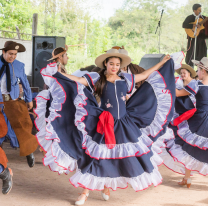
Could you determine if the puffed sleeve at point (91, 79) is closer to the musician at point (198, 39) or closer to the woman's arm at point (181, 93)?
the woman's arm at point (181, 93)

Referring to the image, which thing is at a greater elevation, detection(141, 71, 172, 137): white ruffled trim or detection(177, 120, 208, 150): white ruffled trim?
detection(141, 71, 172, 137): white ruffled trim

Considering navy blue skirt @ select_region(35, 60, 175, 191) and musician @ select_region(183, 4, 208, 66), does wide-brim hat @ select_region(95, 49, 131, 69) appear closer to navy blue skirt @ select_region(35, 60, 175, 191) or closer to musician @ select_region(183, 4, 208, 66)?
navy blue skirt @ select_region(35, 60, 175, 191)

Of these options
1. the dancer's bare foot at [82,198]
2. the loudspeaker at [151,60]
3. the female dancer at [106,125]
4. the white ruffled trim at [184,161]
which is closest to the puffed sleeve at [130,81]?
the female dancer at [106,125]

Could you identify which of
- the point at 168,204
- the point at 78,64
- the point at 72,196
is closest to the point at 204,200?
the point at 168,204

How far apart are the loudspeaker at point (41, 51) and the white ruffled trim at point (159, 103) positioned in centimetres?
436

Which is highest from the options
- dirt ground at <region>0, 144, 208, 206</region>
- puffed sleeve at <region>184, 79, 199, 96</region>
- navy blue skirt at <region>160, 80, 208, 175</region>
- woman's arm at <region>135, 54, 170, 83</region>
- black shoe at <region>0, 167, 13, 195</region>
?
woman's arm at <region>135, 54, 170, 83</region>

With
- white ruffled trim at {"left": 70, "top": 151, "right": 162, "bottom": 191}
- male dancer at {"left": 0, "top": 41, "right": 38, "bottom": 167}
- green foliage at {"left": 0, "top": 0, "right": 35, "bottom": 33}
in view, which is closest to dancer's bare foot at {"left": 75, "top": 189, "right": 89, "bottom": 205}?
white ruffled trim at {"left": 70, "top": 151, "right": 162, "bottom": 191}

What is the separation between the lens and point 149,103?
324 centimetres

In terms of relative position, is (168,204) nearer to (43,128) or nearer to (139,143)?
(139,143)

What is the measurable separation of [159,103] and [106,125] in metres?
0.76

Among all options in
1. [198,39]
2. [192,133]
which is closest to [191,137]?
[192,133]

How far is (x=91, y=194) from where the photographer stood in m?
3.35

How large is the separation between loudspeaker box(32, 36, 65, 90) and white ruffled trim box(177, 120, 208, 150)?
4402 mm

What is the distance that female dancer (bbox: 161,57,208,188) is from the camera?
11.8 ft
